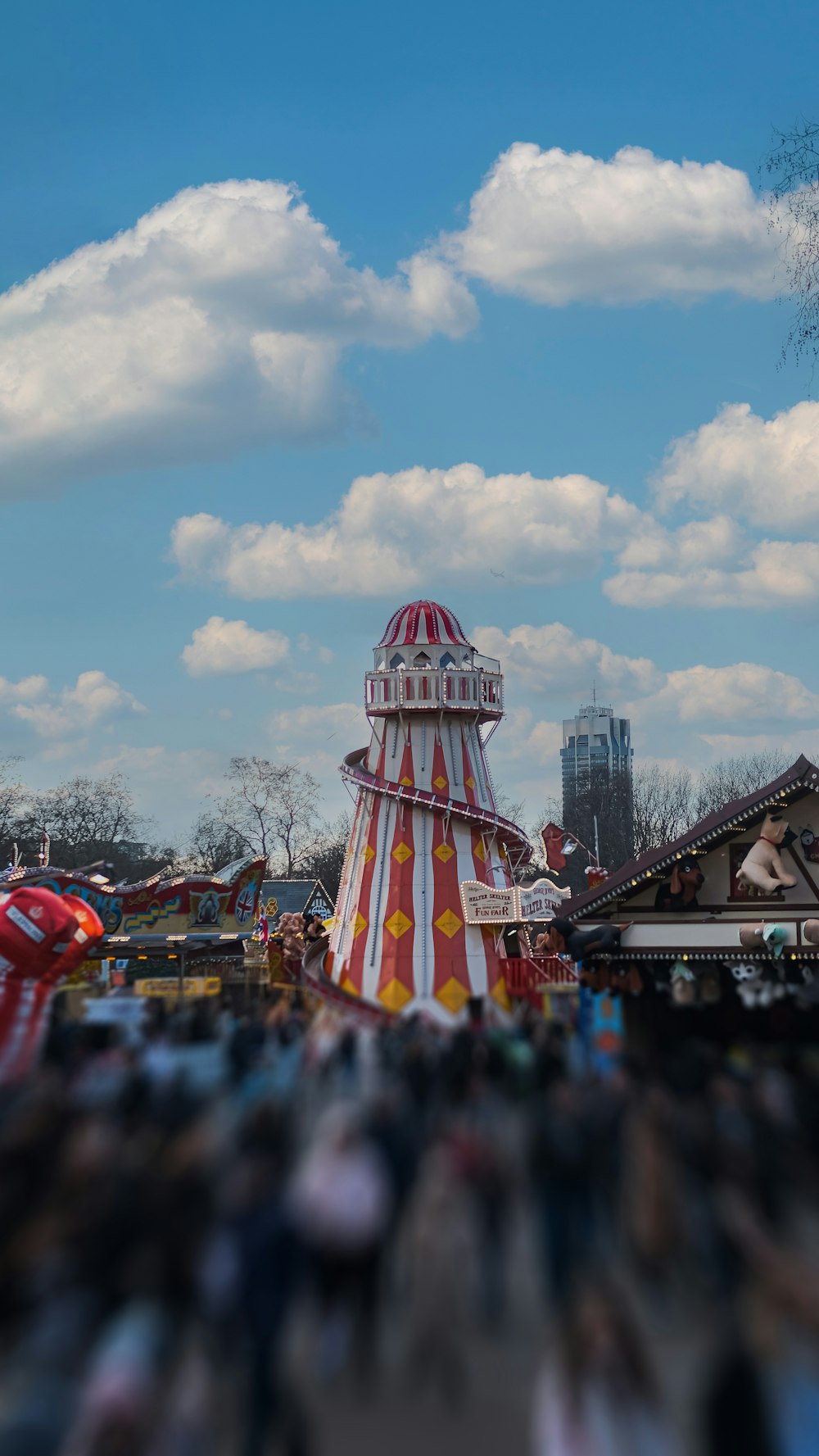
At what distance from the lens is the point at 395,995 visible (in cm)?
2870

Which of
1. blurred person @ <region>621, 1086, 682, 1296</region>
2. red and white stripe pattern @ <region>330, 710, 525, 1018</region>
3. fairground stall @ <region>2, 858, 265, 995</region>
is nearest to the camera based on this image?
blurred person @ <region>621, 1086, 682, 1296</region>

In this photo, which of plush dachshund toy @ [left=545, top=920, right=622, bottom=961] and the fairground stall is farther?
the fairground stall

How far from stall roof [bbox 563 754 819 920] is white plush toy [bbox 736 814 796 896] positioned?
324 millimetres

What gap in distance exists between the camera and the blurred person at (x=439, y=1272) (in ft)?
22.8

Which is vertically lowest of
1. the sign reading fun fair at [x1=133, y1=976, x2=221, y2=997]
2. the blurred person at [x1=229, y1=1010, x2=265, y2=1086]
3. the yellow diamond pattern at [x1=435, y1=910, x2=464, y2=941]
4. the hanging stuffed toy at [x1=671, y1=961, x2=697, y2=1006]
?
the blurred person at [x1=229, y1=1010, x2=265, y2=1086]

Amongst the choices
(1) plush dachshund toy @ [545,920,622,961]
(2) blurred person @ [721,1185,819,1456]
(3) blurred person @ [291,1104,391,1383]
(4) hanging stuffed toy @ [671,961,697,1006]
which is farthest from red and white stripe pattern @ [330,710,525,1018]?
(2) blurred person @ [721,1185,819,1456]

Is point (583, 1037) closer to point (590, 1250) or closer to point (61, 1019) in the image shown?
point (590, 1250)

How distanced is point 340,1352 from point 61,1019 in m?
5.40

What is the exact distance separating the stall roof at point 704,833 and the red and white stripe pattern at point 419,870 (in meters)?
7.44

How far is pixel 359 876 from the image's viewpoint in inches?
1209

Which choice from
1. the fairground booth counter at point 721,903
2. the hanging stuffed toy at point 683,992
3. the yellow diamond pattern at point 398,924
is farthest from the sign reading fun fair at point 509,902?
the hanging stuffed toy at point 683,992

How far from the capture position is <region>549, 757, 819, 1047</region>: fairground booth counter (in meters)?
20.7

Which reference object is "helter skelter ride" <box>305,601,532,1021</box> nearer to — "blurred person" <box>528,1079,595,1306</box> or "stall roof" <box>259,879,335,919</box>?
"blurred person" <box>528,1079,595,1306</box>

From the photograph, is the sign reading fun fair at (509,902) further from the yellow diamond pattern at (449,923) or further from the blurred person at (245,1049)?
the blurred person at (245,1049)
